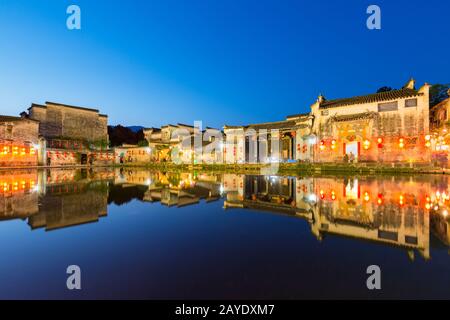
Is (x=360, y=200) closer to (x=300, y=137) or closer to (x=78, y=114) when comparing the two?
(x=300, y=137)

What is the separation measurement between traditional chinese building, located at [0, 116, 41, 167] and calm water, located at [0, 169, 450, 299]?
35.9 m

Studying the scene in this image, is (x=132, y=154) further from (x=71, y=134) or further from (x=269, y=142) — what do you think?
(x=269, y=142)

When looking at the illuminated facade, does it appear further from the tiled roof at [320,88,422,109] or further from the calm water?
the calm water

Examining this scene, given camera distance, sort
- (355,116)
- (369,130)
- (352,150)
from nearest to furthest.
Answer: (369,130)
(355,116)
(352,150)

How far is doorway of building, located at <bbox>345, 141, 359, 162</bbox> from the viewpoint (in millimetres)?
25548

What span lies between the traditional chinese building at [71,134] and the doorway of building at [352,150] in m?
45.2

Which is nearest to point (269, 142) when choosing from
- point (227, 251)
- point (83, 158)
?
point (227, 251)

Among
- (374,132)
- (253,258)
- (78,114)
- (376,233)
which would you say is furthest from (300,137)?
(78,114)

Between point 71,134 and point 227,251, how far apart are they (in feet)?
177

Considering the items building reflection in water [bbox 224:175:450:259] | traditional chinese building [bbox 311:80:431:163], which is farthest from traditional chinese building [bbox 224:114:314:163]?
building reflection in water [bbox 224:175:450:259]

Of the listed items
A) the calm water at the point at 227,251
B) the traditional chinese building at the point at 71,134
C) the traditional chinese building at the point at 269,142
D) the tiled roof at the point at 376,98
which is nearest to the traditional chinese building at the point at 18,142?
the traditional chinese building at the point at 71,134

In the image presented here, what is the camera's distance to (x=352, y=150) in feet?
88.2

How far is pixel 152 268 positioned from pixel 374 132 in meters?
27.2

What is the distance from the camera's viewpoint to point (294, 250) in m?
3.80
